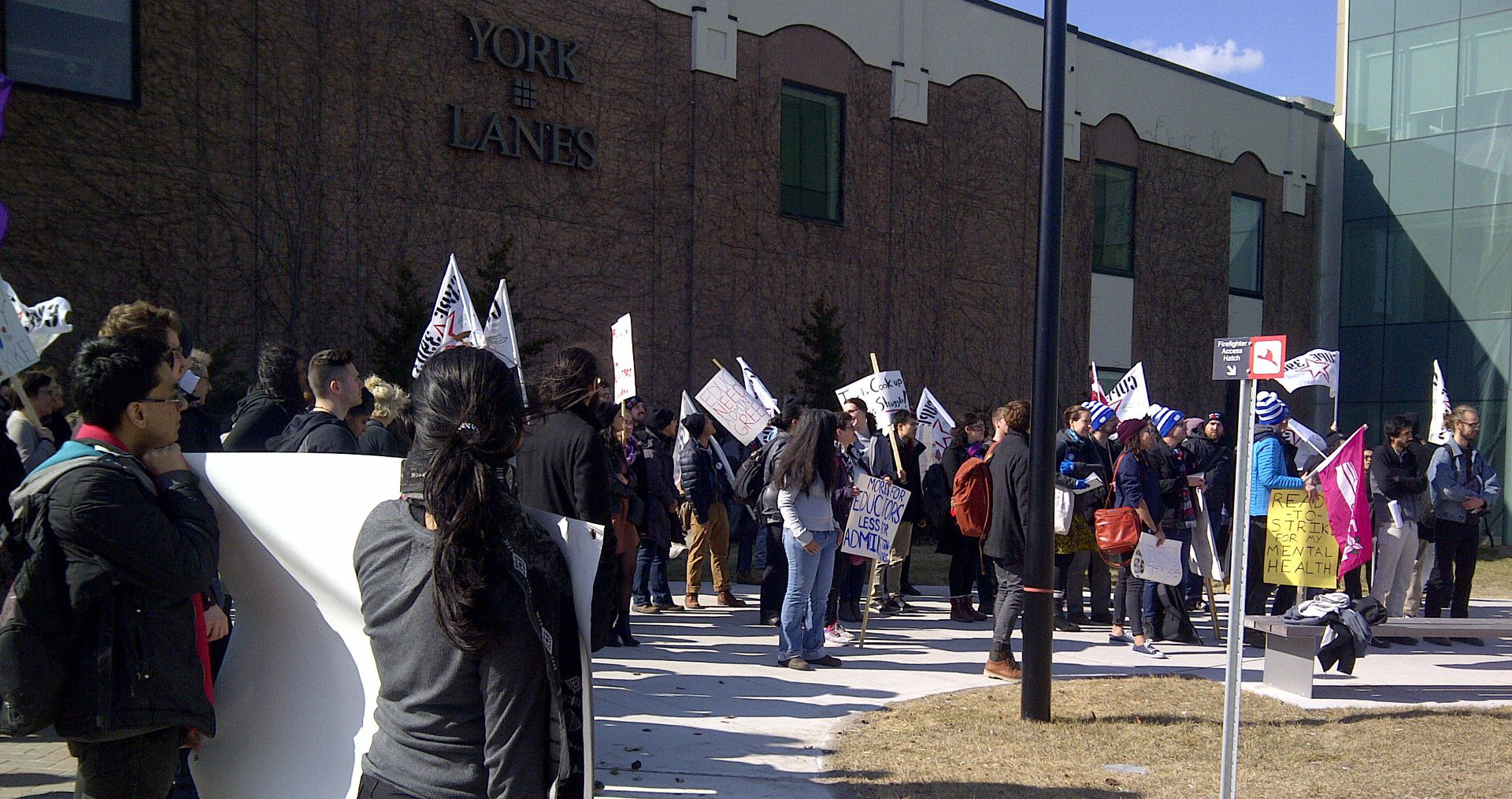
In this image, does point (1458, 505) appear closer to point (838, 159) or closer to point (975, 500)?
point (975, 500)

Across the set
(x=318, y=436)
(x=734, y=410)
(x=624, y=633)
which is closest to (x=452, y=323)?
(x=624, y=633)

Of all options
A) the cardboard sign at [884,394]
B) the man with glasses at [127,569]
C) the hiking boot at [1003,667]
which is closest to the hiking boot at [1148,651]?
the hiking boot at [1003,667]

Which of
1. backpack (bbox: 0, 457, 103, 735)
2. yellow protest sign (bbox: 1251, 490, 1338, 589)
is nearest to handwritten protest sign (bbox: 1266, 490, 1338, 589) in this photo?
→ yellow protest sign (bbox: 1251, 490, 1338, 589)

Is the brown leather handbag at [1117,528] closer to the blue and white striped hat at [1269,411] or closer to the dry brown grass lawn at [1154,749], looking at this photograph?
the dry brown grass lawn at [1154,749]

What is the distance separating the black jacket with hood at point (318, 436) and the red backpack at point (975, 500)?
5.26m

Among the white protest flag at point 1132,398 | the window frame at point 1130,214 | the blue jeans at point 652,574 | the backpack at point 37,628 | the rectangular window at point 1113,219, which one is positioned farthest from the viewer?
the rectangular window at point 1113,219

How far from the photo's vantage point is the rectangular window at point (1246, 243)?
97.9 feet

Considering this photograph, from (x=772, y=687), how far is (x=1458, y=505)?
713cm

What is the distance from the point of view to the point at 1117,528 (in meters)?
10.3

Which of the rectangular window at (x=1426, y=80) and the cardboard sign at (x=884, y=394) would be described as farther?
the rectangular window at (x=1426, y=80)

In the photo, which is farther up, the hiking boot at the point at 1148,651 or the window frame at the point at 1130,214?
the window frame at the point at 1130,214

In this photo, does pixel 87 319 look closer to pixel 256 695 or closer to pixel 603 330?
pixel 603 330

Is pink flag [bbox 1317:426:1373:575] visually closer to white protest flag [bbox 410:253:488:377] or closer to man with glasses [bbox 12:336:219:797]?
white protest flag [bbox 410:253:488:377]

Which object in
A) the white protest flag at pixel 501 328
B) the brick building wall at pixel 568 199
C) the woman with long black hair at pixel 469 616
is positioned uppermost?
the brick building wall at pixel 568 199
